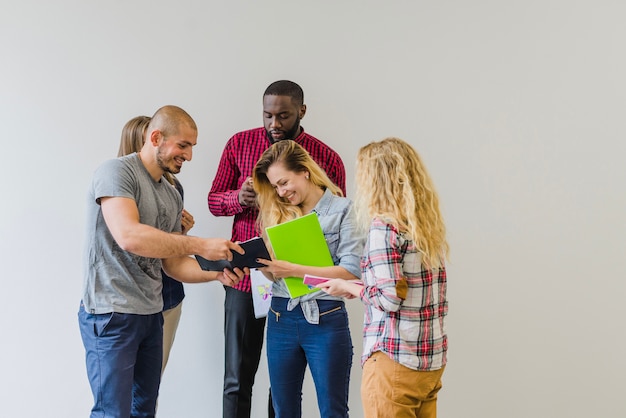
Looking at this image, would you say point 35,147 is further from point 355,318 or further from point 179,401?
point 355,318

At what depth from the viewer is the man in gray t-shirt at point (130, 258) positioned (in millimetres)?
2174

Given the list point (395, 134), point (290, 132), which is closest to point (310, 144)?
point (290, 132)

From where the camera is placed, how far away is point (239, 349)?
9.30 feet

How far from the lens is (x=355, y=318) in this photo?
3338 mm

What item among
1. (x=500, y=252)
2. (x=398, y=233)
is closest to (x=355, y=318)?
(x=500, y=252)

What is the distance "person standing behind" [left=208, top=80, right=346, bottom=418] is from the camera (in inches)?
111

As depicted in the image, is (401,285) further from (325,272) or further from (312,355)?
(312,355)

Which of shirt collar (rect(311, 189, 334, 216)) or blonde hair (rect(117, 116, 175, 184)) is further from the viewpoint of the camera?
blonde hair (rect(117, 116, 175, 184))

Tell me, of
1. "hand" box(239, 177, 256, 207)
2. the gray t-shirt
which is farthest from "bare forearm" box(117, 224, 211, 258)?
"hand" box(239, 177, 256, 207)

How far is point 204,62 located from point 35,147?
956mm

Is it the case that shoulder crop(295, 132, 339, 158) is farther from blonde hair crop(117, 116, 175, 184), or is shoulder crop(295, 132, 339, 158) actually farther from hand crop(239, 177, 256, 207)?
blonde hair crop(117, 116, 175, 184)

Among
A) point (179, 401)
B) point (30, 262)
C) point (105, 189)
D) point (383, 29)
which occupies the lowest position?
point (179, 401)

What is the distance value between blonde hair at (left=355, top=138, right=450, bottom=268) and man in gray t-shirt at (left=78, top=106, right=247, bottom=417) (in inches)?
22.0

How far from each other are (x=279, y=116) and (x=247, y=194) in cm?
39
